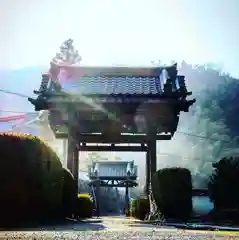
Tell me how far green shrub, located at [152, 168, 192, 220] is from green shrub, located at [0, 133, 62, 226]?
11.3 ft

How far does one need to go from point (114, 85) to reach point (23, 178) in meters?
7.73

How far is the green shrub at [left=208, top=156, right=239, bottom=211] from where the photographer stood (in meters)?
11.1

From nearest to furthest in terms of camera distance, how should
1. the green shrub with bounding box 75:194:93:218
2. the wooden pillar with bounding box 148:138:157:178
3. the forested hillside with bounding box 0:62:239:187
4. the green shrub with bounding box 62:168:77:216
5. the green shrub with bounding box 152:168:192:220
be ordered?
the green shrub with bounding box 62:168:77:216 < the green shrub with bounding box 152:168:192:220 < the wooden pillar with bounding box 148:138:157:178 < the green shrub with bounding box 75:194:93:218 < the forested hillside with bounding box 0:62:239:187

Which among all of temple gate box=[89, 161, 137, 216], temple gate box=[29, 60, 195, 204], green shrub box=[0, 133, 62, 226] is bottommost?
temple gate box=[89, 161, 137, 216]

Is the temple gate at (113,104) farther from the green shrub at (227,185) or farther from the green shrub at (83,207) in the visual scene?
the green shrub at (227,185)

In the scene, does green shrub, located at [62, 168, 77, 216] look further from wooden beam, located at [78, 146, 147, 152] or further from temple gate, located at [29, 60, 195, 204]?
wooden beam, located at [78, 146, 147, 152]

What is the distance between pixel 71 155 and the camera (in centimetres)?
1337

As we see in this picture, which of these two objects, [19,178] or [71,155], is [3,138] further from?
[71,155]

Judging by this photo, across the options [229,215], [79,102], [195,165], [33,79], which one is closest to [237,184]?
[229,215]

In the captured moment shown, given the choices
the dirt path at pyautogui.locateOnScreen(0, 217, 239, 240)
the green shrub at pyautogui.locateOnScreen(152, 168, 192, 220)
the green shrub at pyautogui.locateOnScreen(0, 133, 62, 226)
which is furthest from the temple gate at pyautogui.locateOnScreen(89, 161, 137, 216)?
the dirt path at pyautogui.locateOnScreen(0, 217, 239, 240)

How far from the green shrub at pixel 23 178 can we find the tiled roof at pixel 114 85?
5.85 m

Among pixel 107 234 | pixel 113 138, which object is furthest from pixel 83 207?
pixel 107 234

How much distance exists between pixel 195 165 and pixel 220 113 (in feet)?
16.9

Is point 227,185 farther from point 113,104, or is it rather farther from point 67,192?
point 67,192
